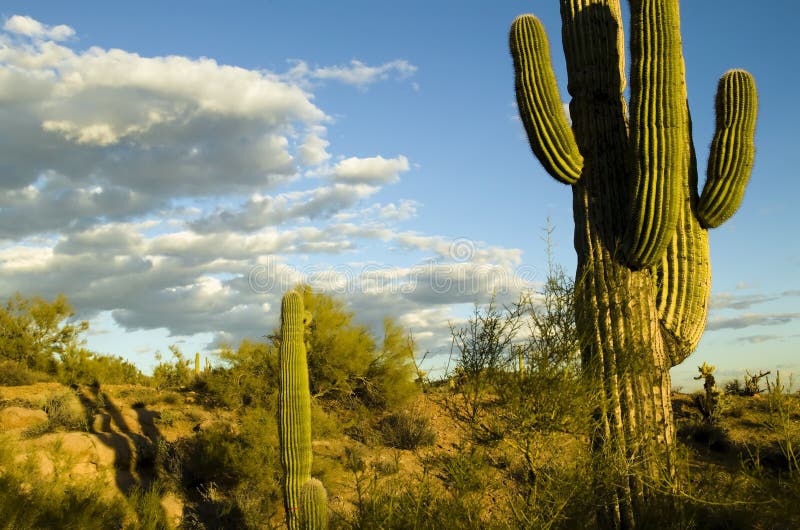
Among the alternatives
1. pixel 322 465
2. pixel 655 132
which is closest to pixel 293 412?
pixel 322 465

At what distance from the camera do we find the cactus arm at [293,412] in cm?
956

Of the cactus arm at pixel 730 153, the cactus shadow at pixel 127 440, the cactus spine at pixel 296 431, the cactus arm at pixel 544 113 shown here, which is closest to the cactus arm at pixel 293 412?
the cactus spine at pixel 296 431

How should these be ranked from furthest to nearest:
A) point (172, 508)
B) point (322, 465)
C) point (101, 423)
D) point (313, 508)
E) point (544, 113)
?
point (101, 423)
point (322, 465)
point (172, 508)
point (313, 508)
point (544, 113)

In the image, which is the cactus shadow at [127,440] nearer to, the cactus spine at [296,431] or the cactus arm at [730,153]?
the cactus spine at [296,431]

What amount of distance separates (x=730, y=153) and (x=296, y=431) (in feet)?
22.9

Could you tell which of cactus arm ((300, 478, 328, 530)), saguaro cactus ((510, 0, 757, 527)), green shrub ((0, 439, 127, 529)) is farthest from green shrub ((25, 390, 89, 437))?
saguaro cactus ((510, 0, 757, 527))

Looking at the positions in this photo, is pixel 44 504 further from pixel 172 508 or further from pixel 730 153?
pixel 730 153

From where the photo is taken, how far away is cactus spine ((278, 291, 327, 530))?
9125mm

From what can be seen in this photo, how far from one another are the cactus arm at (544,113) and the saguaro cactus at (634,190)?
1 centimetres

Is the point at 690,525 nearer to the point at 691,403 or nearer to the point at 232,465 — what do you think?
the point at 232,465

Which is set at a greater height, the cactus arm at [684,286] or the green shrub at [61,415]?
the cactus arm at [684,286]

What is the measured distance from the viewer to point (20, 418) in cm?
1362

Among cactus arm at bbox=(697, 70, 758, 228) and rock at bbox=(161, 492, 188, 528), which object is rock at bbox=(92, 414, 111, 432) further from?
cactus arm at bbox=(697, 70, 758, 228)

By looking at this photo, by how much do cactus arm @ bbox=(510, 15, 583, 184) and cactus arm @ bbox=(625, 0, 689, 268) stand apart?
0.78m
